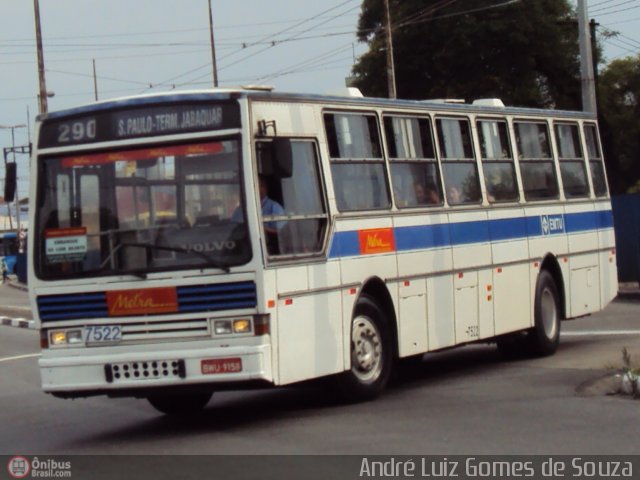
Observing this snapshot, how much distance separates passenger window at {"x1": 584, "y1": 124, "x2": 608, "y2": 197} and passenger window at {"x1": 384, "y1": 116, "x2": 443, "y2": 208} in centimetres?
493

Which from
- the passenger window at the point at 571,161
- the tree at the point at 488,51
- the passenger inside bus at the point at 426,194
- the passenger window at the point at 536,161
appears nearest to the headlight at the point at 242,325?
the passenger inside bus at the point at 426,194

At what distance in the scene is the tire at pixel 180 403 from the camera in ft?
43.5

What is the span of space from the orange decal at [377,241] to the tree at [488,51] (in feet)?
137

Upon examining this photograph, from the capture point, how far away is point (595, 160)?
63.1 feet

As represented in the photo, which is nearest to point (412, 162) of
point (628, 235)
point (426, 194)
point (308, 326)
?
point (426, 194)

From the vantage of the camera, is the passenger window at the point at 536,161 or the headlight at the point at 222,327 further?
the passenger window at the point at 536,161

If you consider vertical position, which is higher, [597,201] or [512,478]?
[597,201]

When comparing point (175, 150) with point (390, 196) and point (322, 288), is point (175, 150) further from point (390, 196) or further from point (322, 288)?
point (390, 196)

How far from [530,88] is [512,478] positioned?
157 ft

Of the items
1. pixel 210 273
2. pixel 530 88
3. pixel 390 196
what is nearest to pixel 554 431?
pixel 210 273

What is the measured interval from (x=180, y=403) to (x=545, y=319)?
18.2ft

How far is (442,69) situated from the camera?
5600cm

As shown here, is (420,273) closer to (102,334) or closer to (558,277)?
(102,334)

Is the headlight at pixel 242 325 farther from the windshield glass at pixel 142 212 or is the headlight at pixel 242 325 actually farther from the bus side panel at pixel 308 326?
the windshield glass at pixel 142 212
